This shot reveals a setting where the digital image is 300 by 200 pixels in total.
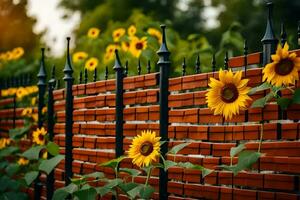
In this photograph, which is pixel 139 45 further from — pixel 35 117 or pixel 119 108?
pixel 119 108

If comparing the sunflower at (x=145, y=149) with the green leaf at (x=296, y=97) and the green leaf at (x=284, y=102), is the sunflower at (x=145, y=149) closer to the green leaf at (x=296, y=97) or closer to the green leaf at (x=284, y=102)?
the green leaf at (x=284, y=102)

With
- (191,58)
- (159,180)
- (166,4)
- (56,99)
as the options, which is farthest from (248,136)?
(166,4)

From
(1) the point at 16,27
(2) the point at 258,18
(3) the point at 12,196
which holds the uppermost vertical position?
(1) the point at 16,27

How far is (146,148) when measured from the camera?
147 inches

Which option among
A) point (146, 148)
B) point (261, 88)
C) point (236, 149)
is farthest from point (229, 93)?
point (146, 148)

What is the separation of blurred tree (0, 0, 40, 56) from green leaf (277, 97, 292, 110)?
24.2 meters

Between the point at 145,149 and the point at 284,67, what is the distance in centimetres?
104

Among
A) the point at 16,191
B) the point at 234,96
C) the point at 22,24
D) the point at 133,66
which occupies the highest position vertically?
the point at 22,24

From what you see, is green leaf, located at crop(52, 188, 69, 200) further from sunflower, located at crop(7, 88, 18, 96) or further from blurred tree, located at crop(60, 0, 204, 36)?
blurred tree, located at crop(60, 0, 204, 36)

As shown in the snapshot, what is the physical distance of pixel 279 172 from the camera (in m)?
3.39

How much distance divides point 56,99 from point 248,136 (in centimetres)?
305

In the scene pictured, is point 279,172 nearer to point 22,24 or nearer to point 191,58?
point 191,58

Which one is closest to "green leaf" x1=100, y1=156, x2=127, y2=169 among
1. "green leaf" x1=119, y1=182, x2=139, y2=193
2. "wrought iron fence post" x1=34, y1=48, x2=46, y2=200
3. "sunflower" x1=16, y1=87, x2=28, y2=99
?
"green leaf" x1=119, y1=182, x2=139, y2=193

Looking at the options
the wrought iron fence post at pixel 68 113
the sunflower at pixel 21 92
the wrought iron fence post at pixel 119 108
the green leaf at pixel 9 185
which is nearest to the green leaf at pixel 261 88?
the wrought iron fence post at pixel 119 108
